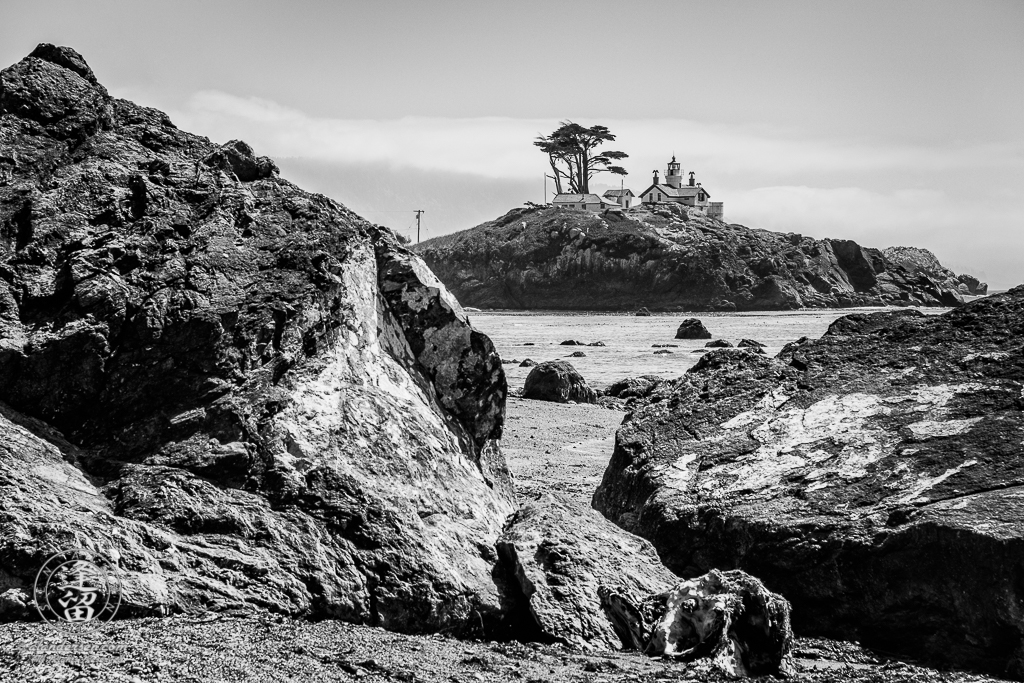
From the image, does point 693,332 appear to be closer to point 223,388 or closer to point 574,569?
point 574,569

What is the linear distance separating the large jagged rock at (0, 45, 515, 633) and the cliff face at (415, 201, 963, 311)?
7355cm

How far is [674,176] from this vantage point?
11469cm

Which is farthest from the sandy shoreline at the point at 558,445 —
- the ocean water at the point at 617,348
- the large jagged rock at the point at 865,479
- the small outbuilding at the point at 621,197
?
the small outbuilding at the point at 621,197

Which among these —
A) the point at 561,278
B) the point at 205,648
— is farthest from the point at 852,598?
the point at 561,278

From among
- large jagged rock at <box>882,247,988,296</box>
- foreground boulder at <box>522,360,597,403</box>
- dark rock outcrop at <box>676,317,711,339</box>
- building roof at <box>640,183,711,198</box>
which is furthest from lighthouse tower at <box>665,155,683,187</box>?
foreground boulder at <box>522,360,597,403</box>

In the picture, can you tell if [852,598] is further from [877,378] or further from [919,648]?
[877,378]

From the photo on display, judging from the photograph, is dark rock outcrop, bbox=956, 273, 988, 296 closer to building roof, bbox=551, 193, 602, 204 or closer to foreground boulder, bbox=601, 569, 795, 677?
building roof, bbox=551, 193, 602, 204

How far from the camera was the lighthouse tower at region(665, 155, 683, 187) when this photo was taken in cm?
11425

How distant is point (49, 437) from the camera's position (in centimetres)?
395

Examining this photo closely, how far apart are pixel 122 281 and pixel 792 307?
75293mm

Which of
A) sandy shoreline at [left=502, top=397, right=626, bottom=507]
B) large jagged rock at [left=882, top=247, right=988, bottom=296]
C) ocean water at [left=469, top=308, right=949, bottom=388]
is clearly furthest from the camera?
large jagged rock at [left=882, top=247, right=988, bottom=296]

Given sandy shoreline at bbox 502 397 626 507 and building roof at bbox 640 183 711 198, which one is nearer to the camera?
sandy shoreline at bbox 502 397 626 507

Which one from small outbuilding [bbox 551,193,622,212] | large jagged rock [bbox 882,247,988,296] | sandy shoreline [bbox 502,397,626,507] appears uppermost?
small outbuilding [bbox 551,193,622,212]

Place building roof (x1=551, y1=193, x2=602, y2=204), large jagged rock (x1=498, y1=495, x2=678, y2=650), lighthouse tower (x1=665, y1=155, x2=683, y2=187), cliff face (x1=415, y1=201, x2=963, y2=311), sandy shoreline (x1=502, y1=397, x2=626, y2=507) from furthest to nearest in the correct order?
lighthouse tower (x1=665, y1=155, x2=683, y2=187)
building roof (x1=551, y1=193, x2=602, y2=204)
cliff face (x1=415, y1=201, x2=963, y2=311)
sandy shoreline (x1=502, y1=397, x2=626, y2=507)
large jagged rock (x1=498, y1=495, x2=678, y2=650)
